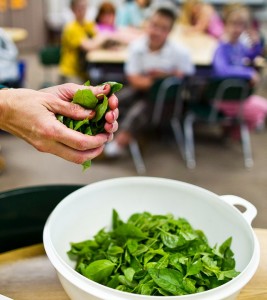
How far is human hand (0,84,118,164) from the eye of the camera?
828mm

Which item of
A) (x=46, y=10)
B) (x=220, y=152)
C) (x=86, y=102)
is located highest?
(x=86, y=102)

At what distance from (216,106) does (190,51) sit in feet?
3.15

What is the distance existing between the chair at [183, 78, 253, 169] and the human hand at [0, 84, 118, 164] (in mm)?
2257

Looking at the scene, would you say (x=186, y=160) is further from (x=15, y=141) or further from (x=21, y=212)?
(x=21, y=212)

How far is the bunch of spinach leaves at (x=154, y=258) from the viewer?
2.72 ft

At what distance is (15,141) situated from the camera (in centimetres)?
375

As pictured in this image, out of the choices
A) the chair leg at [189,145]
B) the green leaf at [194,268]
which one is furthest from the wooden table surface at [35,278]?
the chair leg at [189,145]

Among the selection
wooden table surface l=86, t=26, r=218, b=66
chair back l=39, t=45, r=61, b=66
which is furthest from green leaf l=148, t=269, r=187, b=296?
chair back l=39, t=45, r=61, b=66

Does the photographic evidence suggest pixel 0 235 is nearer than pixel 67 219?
No

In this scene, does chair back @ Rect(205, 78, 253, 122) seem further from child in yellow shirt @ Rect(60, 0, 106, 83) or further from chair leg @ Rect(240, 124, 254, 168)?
child in yellow shirt @ Rect(60, 0, 106, 83)

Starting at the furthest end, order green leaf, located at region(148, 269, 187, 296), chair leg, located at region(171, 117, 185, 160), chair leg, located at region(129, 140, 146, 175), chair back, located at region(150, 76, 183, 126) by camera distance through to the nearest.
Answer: chair leg, located at region(171, 117, 185, 160)
chair leg, located at region(129, 140, 146, 175)
chair back, located at region(150, 76, 183, 126)
green leaf, located at region(148, 269, 187, 296)

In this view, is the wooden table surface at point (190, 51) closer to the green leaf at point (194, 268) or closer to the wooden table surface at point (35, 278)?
the wooden table surface at point (35, 278)

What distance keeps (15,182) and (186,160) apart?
1.41 meters

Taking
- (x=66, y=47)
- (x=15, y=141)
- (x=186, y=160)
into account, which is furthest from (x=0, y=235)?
(x=66, y=47)
